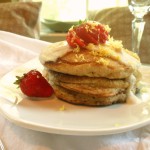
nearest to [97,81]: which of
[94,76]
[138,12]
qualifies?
[94,76]

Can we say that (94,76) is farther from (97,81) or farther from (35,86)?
(35,86)

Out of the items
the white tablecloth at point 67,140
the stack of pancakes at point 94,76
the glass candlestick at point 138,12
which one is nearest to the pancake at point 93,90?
the stack of pancakes at point 94,76

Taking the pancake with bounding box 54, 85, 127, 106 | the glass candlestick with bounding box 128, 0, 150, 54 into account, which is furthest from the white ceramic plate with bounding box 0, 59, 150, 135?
the glass candlestick with bounding box 128, 0, 150, 54

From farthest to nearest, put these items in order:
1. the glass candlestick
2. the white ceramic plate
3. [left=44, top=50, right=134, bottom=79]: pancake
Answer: the glass candlestick
[left=44, top=50, right=134, bottom=79]: pancake
the white ceramic plate

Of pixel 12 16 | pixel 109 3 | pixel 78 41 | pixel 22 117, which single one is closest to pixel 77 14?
pixel 109 3

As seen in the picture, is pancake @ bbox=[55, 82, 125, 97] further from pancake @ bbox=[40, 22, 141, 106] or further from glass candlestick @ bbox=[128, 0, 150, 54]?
glass candlestick @ bbox=[128, 0, 150, 54]

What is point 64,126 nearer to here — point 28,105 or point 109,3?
point 28,105
